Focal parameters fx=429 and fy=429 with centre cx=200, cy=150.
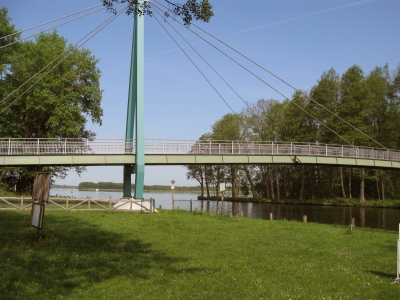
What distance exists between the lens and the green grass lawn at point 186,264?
28.6 feet

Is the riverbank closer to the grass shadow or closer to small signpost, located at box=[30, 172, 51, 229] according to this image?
the grass shadow

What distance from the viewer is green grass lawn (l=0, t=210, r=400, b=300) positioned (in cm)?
870

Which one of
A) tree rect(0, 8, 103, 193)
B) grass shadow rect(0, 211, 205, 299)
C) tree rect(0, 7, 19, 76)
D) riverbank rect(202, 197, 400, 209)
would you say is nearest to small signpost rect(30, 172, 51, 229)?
grass shadow rect(0, 211, 205, 299)

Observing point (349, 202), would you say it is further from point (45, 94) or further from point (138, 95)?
point (45, 94)

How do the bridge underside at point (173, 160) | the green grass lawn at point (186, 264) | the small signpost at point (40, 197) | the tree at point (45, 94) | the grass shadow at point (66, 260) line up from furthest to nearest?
the tree at point (45, 94) → the bridge underside at point (173, 160) → the small signpost at point (40, 197) → the grass shadow at point (66, 260) → the green grass lawn at point (186, 264)

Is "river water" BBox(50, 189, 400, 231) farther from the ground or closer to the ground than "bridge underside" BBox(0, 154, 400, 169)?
closer to the ground

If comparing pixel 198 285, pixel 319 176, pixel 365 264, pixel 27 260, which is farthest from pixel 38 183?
pixel 319 176

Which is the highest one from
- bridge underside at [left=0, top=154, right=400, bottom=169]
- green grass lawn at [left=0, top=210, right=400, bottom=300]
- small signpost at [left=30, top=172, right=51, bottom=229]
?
bridge underside at [left=0, top=154, right=400, bottom=169]

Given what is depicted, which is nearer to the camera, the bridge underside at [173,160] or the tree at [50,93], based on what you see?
the bridge underside at [173,160]

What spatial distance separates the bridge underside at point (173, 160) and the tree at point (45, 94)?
985 cm

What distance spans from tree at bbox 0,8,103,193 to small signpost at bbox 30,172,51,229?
93.9 feet

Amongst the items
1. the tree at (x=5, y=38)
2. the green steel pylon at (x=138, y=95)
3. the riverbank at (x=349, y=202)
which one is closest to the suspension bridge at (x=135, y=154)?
the green steel pylon at (x=138, y=95)

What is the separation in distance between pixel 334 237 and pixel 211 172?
208 feet

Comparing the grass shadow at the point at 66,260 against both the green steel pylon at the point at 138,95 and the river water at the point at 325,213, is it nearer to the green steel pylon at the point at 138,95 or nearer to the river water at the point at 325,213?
the green steel pylon at the point at 138,95
